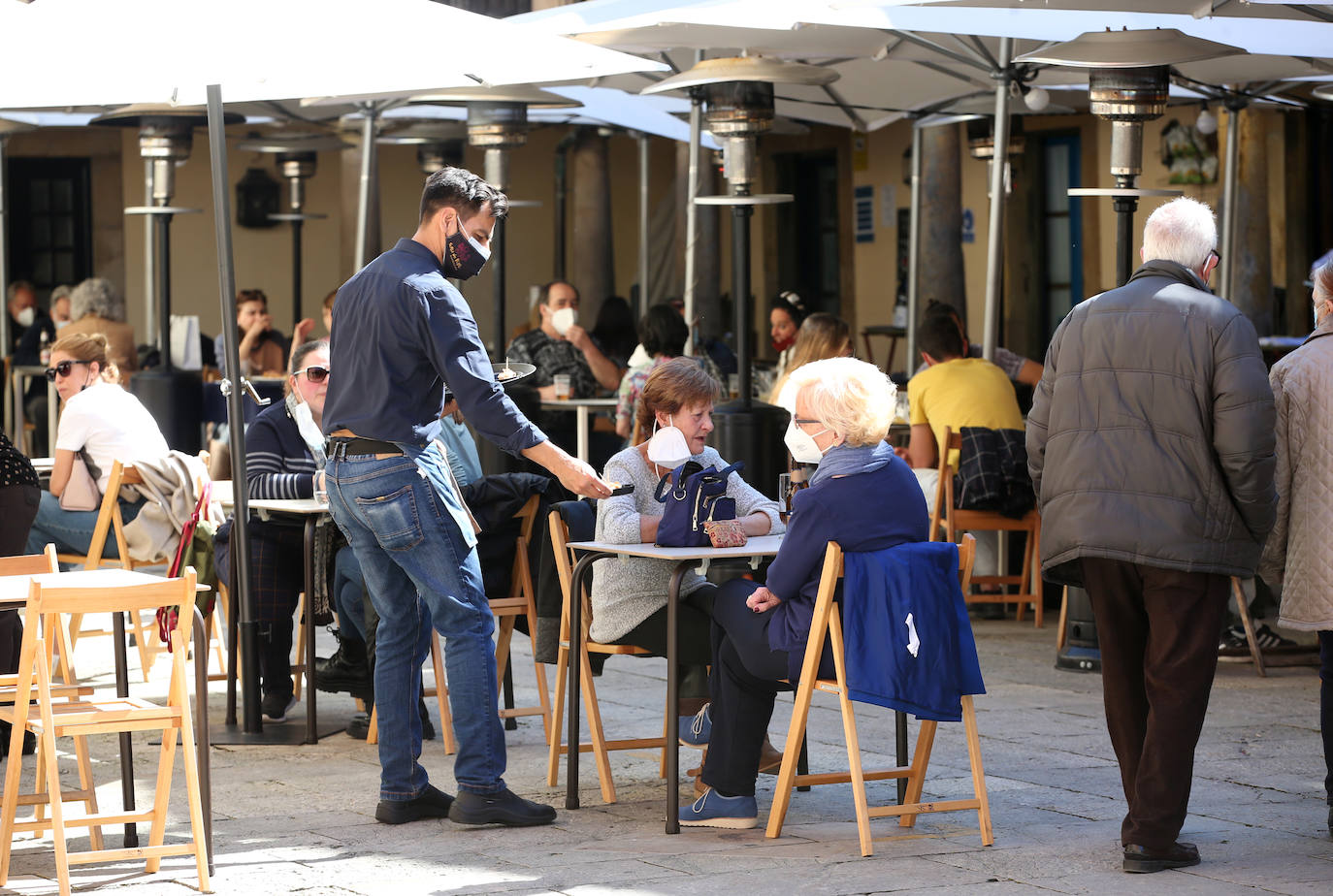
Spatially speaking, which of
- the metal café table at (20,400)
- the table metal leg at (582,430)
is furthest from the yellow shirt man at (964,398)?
the metal café table at (20,400)

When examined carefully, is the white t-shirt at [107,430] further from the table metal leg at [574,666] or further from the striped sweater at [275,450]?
the table metal leg at [574,666]

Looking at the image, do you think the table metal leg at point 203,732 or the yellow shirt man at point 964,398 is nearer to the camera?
the table metal leg at point 203,732

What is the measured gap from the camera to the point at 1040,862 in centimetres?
485

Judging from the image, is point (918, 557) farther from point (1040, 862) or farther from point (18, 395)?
point (18, 395)

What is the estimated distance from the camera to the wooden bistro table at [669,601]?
5.20 m

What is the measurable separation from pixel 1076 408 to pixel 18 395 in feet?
33.0

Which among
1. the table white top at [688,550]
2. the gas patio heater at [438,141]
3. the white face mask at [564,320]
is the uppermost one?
the gas patio heater at [438,141]

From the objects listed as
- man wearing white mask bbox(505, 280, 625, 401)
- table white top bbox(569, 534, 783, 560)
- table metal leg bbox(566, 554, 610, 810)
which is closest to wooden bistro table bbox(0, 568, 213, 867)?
table metal leg bbox(566, 554, 610, 810)

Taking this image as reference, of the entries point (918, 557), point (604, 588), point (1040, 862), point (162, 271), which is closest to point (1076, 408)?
point (918, 557)

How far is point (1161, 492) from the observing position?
4.74 meters

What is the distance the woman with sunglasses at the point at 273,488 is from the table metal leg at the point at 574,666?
152cm

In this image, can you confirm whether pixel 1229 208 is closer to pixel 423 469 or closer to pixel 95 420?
pixel 95 420

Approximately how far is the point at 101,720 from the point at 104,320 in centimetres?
885

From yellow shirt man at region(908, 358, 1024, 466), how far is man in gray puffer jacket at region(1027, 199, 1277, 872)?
13.0ft
